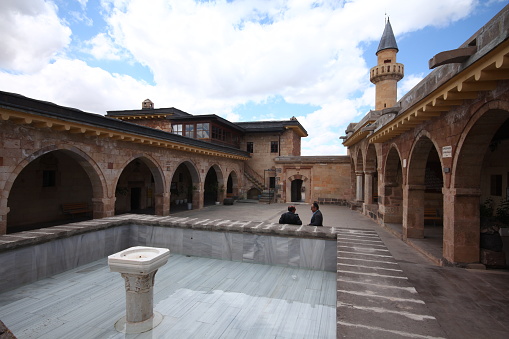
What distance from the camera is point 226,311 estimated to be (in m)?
3.52

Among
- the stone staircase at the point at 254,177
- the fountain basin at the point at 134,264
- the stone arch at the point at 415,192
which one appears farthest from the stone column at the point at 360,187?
the fountain basin at the point at 134,264

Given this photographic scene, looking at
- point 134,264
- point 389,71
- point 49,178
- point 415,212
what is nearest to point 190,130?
point 49,178

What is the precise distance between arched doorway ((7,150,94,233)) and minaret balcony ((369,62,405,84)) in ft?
67.7

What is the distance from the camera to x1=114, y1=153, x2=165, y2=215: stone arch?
40.9 feet

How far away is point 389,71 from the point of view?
65.6ft

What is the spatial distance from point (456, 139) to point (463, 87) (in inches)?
62.9

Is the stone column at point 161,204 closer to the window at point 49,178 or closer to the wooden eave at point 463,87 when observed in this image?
the window at point 49,178

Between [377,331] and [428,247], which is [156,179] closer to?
[428,247]

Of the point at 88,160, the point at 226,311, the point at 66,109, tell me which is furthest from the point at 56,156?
the point at 226,311

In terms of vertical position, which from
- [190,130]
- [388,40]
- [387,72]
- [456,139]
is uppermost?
[388,40]

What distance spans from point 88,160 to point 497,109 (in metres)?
10.7

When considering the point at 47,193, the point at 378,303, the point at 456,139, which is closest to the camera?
the point at 378,303

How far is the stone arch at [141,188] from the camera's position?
40.9 ft

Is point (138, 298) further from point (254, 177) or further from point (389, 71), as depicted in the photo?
point (389, 71)
